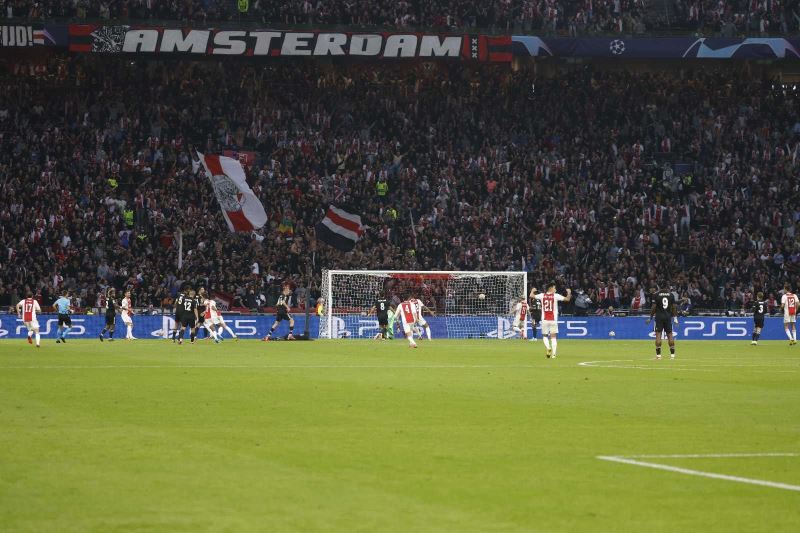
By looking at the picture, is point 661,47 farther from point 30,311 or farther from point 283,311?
point 30,311

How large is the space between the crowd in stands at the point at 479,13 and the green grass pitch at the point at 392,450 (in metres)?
37.7

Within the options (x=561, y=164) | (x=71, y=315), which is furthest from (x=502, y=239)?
(x=71, y=315)

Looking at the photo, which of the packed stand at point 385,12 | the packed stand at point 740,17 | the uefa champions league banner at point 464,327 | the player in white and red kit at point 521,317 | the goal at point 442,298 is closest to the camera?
the player in white and red kit at point 521,317

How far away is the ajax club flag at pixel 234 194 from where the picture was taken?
54000mm

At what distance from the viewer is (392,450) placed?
42.0 ft

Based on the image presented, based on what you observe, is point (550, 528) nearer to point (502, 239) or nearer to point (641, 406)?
point (641, 406)

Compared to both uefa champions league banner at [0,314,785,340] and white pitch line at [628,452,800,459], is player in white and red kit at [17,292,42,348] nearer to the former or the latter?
uefa champions league banner at [0,314,785,340]

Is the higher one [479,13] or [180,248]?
[479,13]

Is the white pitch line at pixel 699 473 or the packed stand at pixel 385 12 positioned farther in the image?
the packed stand at pixel 385 12

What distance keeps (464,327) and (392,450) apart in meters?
40.3

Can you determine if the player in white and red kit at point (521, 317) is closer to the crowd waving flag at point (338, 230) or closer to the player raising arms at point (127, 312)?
the crowd waving flag at point (338, 230)

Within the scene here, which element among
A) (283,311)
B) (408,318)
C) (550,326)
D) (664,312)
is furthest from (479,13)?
(550,326)

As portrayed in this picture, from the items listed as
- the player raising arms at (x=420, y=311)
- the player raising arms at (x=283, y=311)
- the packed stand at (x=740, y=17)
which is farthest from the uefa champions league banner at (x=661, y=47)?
the player raising arms at (x=283, y=311)

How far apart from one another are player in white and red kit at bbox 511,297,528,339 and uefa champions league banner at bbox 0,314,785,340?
139 cm
